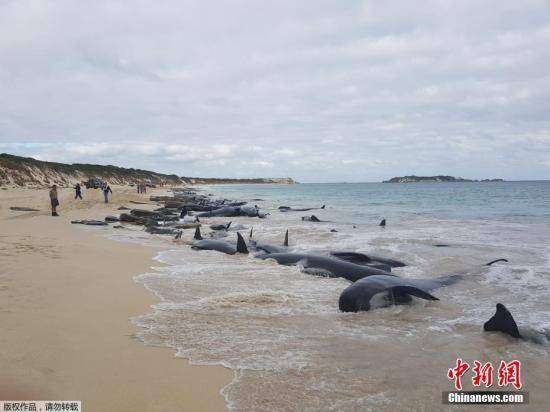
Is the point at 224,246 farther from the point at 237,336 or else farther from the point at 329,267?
the point at 237,336

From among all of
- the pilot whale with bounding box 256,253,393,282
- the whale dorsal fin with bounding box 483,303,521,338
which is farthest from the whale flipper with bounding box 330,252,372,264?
the whale dorsal fin with bounding box 483,303,521,338

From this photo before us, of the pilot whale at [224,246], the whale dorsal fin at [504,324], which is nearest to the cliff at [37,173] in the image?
the pilot whale at [224,246]

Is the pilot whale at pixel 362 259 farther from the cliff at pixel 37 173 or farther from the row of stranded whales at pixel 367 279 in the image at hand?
the cliff at pixel 37 173

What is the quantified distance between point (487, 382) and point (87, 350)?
4024 mm

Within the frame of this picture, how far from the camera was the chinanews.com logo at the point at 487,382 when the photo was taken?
3.76m

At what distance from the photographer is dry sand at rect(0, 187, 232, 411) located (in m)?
3.51

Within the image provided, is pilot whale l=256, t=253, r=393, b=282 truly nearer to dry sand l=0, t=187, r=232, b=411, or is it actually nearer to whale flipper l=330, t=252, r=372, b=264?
whale flipper l=330, t=252, r=372, b=264

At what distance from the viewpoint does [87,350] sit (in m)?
4.39

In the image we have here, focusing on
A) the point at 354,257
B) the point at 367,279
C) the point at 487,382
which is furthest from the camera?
the point at 354,257

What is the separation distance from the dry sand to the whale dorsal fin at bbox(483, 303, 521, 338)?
3.56 metres

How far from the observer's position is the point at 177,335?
16.6 ft

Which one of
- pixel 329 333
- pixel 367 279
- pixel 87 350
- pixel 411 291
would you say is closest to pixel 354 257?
pixel 367 279

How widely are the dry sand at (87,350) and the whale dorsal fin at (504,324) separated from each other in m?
3.56

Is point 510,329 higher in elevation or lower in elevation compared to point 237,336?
higher
